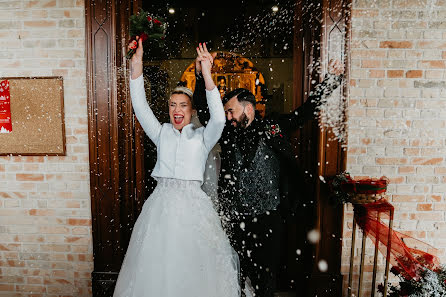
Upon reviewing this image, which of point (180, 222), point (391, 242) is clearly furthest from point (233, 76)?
point (391, 242)

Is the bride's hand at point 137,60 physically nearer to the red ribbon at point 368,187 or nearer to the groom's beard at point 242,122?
the groom's beard at point 242,122

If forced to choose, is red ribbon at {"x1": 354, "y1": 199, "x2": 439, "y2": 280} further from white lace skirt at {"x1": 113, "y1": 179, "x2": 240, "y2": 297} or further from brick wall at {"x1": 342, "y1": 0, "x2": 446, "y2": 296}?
white lace skirt at {"x1": 113, "y1": 179, "x2": 240, "y2": 297}

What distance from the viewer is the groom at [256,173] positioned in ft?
7.66

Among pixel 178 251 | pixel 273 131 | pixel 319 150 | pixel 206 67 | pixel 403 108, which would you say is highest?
pixel 206 67

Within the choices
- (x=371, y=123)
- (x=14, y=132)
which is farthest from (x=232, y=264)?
(x=14, y=132)

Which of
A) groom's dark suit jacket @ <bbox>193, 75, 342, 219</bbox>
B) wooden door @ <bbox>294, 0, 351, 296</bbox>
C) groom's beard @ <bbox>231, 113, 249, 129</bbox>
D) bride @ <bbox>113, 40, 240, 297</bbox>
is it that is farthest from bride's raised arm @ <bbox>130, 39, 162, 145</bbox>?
wooden door @ <bbox>294, 0, 351, 296</bbox>

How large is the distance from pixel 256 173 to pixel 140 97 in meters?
0.98

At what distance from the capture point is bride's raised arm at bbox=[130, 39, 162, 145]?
2.21 m

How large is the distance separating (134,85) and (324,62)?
58.2 inches

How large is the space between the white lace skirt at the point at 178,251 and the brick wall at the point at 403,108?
3.87 ft

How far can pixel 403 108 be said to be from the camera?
2.63 meters

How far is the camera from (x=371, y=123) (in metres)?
2.65

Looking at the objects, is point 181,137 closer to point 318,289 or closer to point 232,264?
point 232,264

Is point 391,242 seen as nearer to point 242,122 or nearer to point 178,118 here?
point 242,122
